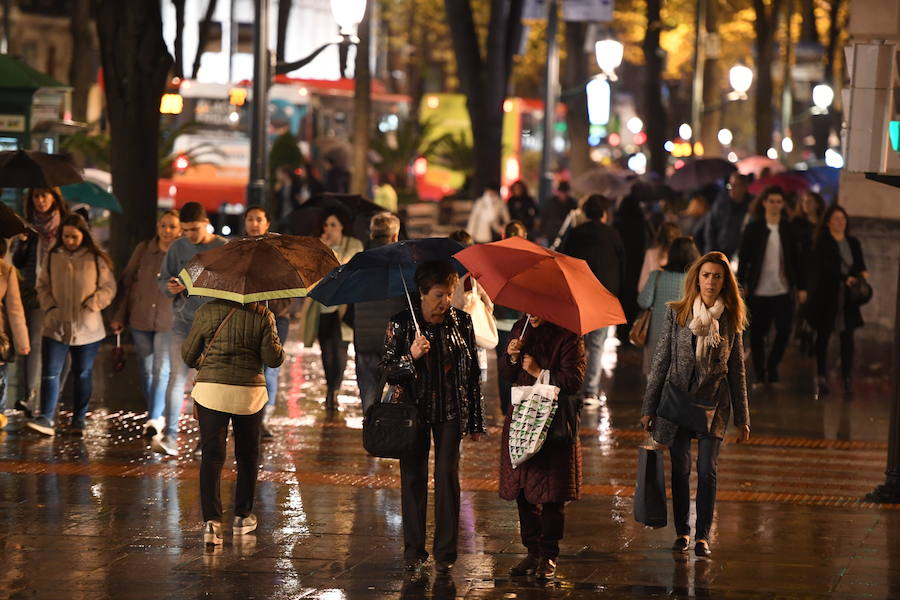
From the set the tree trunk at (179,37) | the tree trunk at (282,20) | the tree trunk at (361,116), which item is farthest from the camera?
the tree trunk at (282,20)

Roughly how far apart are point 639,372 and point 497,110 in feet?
34.5

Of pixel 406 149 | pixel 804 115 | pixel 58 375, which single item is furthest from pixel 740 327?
pixel 804 115

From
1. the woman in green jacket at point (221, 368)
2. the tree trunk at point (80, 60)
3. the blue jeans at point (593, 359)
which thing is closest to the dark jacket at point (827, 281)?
the blue jeans at point (593, 359)

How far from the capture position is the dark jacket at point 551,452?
333 inches

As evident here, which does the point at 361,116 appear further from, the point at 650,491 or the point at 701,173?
the point at 650,491

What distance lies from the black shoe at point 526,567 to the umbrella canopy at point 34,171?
6660mm

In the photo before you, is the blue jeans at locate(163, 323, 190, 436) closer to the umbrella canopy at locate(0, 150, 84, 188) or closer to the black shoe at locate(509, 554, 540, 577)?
the umbrella canopy at locate(0, 150, 84, 188)

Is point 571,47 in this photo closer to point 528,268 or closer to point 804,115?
point 804,115

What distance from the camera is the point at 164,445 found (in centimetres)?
1191

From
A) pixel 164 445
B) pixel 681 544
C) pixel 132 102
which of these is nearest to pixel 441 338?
pixel 681 544

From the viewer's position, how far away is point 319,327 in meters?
14.2

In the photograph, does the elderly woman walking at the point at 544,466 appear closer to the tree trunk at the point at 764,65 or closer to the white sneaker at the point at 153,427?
the white sneaker at the point at 153,427

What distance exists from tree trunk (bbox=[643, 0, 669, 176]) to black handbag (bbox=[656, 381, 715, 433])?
2779 cm

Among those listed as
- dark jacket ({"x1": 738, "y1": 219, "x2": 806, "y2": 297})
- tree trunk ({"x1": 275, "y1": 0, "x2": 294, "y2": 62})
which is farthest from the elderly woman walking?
tree trunk ({"x1": 275, "y1": 0, "x2": 294, "y2": 62})
